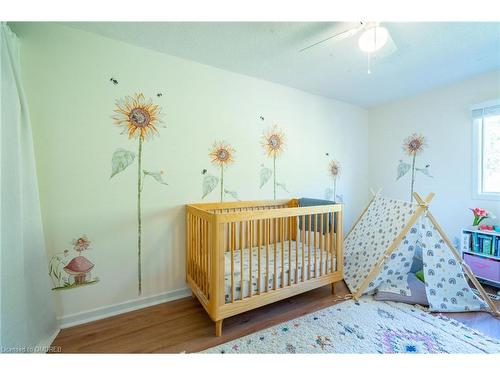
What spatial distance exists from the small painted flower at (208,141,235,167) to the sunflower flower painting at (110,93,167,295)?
0.59 metres

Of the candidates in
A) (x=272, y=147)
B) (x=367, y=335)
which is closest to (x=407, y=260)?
(x=367, y=335)

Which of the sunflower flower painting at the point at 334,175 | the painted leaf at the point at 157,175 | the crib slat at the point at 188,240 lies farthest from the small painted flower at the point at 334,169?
the painted leaf at the point at 157,175

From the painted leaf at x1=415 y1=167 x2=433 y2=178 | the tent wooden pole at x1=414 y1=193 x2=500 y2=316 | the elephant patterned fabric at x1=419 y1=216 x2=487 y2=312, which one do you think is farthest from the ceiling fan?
the painted leaf at x1=415 y1=167 x2=433 y2=178

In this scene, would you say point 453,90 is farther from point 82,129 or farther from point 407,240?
point 82,129

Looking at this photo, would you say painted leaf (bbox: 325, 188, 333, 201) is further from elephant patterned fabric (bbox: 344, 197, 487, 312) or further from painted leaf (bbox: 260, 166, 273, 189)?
painted leaf (bbox: 260, 166, 273, 189)

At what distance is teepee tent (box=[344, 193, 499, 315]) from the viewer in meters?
1.88

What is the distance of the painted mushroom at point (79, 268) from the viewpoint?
5.58 ft

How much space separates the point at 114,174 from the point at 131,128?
44 centimetres

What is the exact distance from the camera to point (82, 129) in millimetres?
1707

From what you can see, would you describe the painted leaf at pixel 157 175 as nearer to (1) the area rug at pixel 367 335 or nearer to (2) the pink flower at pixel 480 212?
(1) the area rug at pixel 367 335

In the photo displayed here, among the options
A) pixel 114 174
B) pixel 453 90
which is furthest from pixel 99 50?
pixel 453 90
